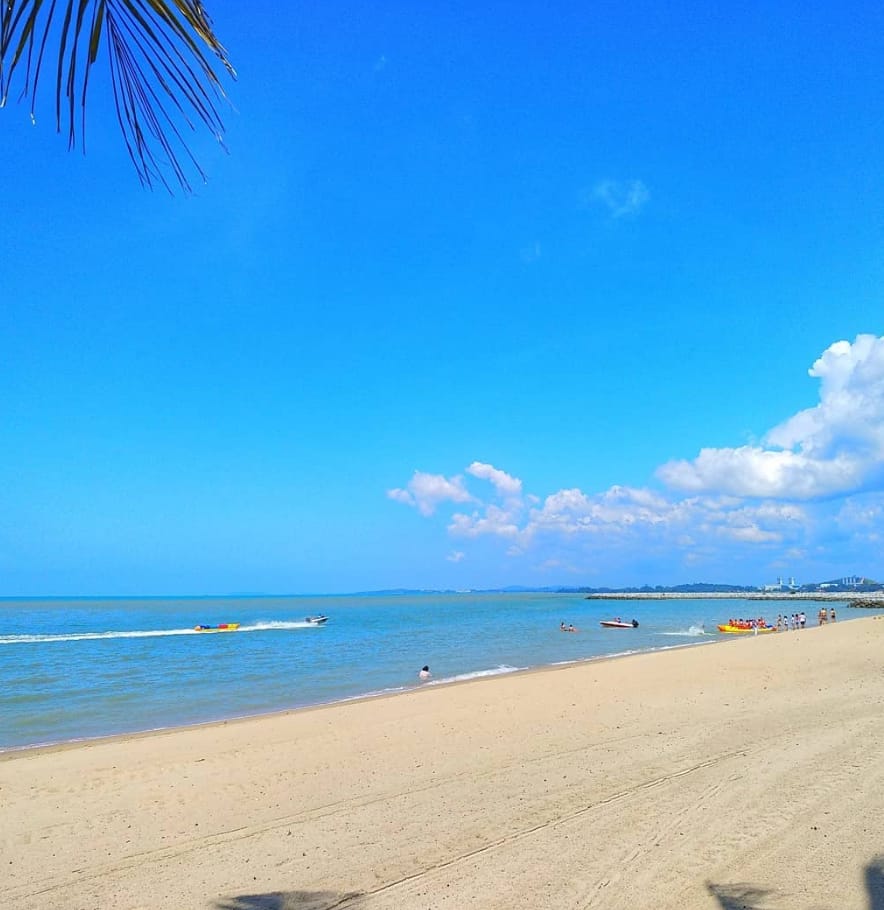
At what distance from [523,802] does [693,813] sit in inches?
72.1

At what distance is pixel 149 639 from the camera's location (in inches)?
1868

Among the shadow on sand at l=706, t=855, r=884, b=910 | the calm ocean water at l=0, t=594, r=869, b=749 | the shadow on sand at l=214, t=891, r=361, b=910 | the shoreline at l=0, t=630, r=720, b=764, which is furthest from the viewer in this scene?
the calm ocean water at l=0, t=594, r=869, b=749

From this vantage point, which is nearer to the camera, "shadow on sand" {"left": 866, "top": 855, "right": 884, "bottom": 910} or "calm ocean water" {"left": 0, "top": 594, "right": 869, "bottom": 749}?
"shadow on sand" {"left": 866, "top": 855, "right": 884, "bottom": 910}

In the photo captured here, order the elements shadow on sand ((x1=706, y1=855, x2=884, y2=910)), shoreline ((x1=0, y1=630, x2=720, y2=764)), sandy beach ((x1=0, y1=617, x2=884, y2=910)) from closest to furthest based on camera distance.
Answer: shadow on sand ((x1=706, y1=855, x2=884, y2=910)), sandy beach ((x1=0, y1=617, x2=884, y2=910)), shoreline ((x1=0, y1=630, x2=720, y2=764))

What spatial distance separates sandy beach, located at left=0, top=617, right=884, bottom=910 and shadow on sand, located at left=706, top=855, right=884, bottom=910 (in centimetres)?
2

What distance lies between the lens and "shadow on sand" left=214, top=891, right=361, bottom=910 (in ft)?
17.3

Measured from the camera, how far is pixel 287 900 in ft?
17.7

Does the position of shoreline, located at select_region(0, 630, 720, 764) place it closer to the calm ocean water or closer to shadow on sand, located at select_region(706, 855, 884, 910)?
the calm ocean water

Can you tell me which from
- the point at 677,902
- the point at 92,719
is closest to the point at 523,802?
the point at 677,902

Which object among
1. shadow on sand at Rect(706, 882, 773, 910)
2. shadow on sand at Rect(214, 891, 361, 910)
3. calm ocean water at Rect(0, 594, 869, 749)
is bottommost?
calm ocean water at Rect(0, 594, 869, 749)

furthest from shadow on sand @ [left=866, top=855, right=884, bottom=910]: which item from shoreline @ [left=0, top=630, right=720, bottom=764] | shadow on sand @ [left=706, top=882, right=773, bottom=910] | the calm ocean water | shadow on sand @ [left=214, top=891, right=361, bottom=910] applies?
the calm ocean water

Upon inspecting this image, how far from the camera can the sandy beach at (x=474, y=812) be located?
18.1ft

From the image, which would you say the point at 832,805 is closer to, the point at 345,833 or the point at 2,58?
the point at 345,833

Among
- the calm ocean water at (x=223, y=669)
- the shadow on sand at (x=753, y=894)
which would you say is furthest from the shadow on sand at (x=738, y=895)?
the calm ocean water at (x=223, y=669)
